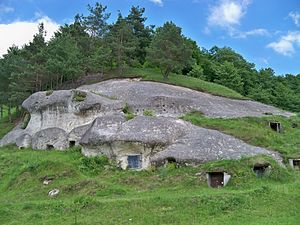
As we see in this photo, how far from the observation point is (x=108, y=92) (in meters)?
44.0

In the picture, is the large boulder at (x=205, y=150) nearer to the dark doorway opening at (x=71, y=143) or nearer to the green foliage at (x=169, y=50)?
the dark doorway opening at (x=71, y=143)

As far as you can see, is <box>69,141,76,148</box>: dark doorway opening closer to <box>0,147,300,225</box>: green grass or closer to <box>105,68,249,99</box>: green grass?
<box>0,147,300,225</box>: green grass

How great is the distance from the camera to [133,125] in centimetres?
3266

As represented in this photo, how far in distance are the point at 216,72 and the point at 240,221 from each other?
178 feet

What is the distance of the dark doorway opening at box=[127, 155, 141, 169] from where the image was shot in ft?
102

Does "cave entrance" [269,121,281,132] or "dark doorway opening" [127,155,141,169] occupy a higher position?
"cave entrance" [269,121,281,132]

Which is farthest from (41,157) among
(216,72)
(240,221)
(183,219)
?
(216,72)

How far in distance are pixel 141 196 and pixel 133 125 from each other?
27.5 ft

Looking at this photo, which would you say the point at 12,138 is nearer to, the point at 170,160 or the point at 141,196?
the point at 170,160

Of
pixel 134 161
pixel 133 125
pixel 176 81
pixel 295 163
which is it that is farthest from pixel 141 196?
pixel 176 81

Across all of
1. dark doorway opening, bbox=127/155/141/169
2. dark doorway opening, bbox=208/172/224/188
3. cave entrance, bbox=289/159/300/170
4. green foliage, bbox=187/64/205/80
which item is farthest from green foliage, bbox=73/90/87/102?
green foliage, bbox=187/64/205/80

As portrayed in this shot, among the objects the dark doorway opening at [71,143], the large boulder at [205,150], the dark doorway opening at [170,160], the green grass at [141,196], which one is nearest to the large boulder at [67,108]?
the dark doorway opening at [71,143]

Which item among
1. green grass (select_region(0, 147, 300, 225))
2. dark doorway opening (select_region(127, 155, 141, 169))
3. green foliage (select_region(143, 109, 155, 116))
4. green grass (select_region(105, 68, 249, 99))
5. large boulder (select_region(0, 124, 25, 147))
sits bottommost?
green grass (select_region(0, 147, 300, 225))

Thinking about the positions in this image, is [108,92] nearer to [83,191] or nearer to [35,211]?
[83,191]
